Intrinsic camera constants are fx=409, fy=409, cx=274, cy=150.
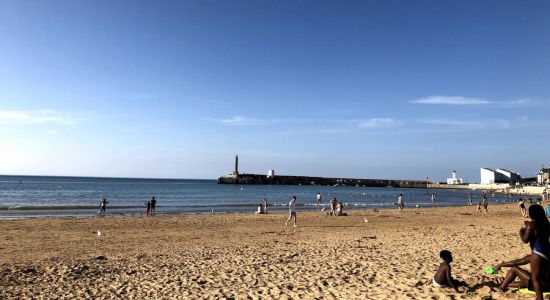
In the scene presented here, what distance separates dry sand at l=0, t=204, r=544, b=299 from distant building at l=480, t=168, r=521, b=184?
13743cm

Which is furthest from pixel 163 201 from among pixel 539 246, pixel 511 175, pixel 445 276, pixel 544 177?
pixel 511 175

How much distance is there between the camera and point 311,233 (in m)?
18.1

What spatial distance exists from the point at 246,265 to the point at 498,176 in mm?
150670

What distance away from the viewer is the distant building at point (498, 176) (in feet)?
453

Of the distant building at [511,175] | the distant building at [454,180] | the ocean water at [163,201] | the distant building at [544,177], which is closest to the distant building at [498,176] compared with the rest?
the distant building at [511,175]

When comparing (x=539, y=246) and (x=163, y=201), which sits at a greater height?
(x=539, y=246)

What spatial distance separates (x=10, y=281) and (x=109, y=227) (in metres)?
12.6

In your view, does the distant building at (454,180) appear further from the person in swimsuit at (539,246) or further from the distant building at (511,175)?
the person in swimsuit at (539,246)

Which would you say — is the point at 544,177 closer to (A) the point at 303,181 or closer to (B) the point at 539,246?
(A) the point at 303,181

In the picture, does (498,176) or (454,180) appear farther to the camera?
(454,180)

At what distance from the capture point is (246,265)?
10398 millimetres

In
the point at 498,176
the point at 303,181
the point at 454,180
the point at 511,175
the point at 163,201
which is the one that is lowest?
the point at 163,201

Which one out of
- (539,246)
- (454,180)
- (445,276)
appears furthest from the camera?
(454,180)

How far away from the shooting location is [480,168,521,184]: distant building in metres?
138
